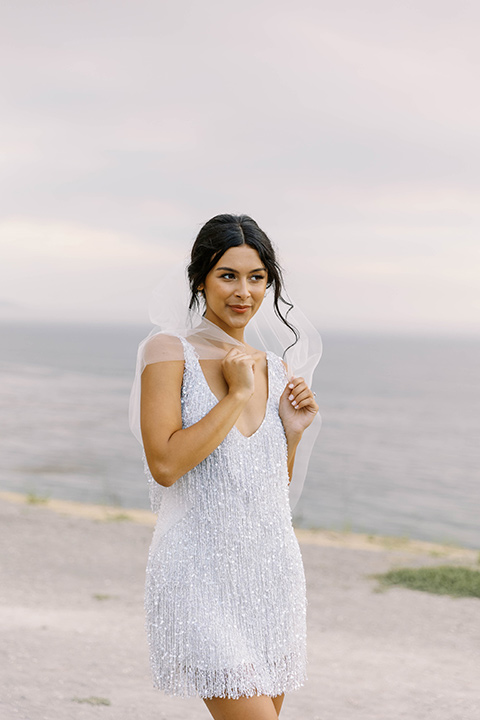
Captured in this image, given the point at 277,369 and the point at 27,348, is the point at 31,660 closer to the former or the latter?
the point at 277,369

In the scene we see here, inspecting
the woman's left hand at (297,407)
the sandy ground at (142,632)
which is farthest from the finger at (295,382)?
the sandy ground at (142,632)

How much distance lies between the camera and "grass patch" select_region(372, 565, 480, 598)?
9789 millimetres

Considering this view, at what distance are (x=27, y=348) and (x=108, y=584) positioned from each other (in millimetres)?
105691

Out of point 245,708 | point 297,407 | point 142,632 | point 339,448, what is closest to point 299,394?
point 297,407

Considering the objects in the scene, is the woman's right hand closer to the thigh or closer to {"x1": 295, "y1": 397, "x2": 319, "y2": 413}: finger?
{"x1": 295, "y1": 397, "x2": 319, "y2": 413}: finger

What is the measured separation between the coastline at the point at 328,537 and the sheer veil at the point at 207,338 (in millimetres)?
9599

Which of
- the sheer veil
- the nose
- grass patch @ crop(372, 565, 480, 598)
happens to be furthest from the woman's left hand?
grass patch @ crop(372, 565, 480, 598)

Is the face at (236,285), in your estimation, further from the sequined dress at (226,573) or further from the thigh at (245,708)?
the thigh at (245,708)

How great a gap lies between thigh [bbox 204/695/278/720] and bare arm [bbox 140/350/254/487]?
0.64 metres

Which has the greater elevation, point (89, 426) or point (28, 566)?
point (28, 566)

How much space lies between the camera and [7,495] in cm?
1595

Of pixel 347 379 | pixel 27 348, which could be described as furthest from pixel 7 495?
pixel 27 348

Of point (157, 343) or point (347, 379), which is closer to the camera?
point (157, 343)

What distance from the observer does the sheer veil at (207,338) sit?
2537 millimetres
